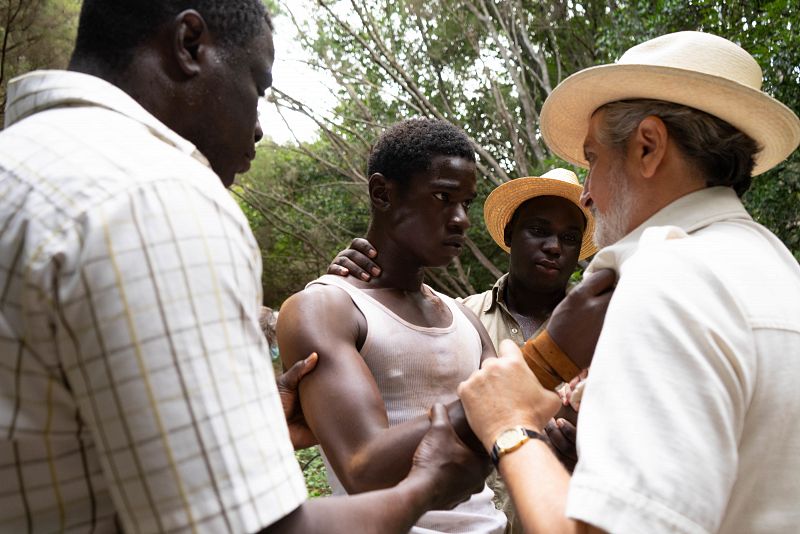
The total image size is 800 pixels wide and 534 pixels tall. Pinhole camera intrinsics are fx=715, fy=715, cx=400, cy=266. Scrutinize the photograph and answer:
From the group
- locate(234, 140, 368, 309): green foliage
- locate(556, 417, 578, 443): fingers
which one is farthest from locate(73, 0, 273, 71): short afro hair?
locate(234, 140, 368, 309): green foliage

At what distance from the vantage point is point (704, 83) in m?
2.04

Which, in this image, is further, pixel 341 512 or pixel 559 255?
pixel 559 255

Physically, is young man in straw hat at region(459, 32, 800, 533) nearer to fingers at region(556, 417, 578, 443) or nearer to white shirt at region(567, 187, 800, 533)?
white shirt at region(567, 187, 800, 533)

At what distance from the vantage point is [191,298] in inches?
43.5

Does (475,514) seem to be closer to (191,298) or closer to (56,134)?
(191,298)

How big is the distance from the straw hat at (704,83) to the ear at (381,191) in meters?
0.98

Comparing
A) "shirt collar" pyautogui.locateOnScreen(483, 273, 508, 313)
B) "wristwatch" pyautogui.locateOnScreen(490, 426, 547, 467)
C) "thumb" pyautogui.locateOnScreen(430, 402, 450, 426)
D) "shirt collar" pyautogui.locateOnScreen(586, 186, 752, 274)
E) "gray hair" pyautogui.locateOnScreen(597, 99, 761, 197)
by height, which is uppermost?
"gray hair" pyautogui.locateOnScreen(597, 99, 761, 197)

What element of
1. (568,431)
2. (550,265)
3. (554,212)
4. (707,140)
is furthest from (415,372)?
(554,212)

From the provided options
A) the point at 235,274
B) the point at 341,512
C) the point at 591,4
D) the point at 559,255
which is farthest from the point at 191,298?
the point at 591,4

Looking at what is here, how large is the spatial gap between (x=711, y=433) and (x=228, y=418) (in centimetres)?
91

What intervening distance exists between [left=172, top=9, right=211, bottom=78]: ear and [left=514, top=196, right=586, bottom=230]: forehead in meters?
3.22

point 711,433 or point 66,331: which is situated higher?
point 66,331

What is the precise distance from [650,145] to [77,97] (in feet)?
4.96

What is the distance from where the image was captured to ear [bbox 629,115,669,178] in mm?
2039
